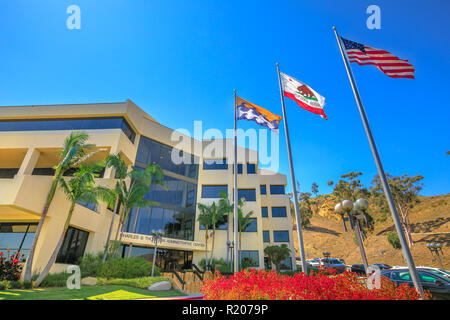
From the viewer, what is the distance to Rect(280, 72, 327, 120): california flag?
10227 millimetres

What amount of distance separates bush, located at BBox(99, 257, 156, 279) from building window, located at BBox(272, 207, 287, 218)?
19.1 m

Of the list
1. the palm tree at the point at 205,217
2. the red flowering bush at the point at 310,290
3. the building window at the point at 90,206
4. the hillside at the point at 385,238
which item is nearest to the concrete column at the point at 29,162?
the building window at the point at 90,206

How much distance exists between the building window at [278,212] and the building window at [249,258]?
6360mm

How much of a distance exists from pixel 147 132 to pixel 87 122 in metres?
6.08

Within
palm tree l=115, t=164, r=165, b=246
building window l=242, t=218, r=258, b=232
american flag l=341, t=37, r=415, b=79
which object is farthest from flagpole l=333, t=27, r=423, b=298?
building window l=242, t=218, r=258, b=232

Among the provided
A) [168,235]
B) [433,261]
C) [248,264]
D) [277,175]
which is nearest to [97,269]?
[168,235]

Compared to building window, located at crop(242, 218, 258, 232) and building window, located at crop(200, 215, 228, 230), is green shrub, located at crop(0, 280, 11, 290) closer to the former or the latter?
building window, located at crop(200, 215, 228, 230)

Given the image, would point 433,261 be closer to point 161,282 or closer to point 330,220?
point 161,282

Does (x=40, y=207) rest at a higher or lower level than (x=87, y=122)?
lower

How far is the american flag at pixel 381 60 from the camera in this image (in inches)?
337

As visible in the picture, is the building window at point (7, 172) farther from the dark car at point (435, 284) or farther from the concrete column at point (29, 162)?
the dark car at point (435, 284)

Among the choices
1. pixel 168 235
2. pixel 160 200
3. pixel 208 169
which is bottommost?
pixel 168 235

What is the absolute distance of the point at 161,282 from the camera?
1341cm

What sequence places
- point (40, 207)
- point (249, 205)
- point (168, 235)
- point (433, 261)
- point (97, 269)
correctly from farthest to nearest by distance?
point (433, 261)
point (249, 205)
point (168, 235)
point (97, 269)
point (40, 207)
